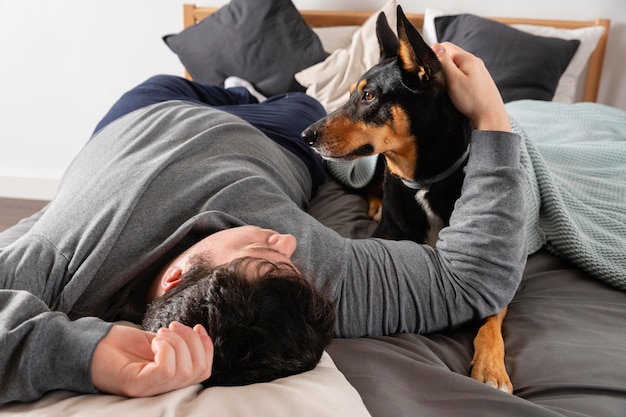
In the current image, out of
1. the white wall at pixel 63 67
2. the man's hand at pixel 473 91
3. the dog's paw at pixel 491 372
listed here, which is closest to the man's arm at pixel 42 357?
the dog's paw at pixel 491 372

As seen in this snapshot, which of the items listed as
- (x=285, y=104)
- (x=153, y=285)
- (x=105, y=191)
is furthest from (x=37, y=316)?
(x=285, y=104)

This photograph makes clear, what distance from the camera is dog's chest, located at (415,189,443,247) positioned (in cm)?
148

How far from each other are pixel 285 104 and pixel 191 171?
0.98 meters

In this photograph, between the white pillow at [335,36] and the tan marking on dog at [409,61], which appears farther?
the white pillow at [335,36]

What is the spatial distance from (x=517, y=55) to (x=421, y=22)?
62 centimetres

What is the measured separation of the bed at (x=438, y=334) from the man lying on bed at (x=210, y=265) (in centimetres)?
4

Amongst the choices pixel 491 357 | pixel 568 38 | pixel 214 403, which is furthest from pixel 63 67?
pixel 214 403

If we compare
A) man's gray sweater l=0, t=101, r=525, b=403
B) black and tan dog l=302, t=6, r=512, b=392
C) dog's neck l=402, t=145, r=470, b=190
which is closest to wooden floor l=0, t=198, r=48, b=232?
man's gray sweater l=0, t=101, r=525, b=403

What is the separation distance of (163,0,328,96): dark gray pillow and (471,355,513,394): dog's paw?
2.05 m

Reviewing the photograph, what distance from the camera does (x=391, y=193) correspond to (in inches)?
63.3

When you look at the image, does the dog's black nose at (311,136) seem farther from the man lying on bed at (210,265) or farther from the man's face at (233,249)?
the man's face at (233,249)

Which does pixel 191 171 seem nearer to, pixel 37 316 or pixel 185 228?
pixel 185 228

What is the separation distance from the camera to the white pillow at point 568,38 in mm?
2941

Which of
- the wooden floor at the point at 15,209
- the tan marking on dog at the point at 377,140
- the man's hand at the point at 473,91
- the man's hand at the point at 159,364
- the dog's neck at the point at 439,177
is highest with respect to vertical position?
the man's hand at the point at 473,91
